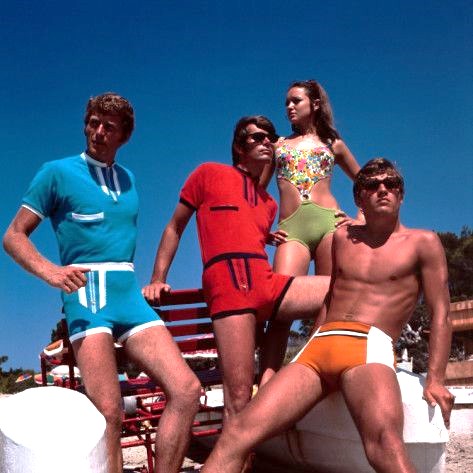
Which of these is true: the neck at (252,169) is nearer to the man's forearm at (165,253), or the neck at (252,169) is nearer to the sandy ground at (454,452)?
the man's forearm at (165,253)

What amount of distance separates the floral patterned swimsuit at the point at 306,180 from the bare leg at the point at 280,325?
0.09 meters

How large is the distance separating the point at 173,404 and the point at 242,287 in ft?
2.76

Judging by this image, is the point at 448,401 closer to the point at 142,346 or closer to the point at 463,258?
the point at 142,346

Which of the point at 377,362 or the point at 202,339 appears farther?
the point at 202,339

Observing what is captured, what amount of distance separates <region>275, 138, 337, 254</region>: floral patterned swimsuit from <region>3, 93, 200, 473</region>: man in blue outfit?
1286 mm

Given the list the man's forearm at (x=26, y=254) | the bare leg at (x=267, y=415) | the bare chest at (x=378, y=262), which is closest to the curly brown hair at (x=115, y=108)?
the man's forearm at (x=26, y=254)

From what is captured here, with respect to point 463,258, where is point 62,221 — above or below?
below

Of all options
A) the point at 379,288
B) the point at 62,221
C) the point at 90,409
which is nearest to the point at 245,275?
the point at 379,288

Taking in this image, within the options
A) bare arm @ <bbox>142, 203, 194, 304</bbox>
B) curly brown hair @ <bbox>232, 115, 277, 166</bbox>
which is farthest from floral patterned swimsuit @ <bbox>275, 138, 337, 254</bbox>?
bare arm @ <bbox>142, 203, 194, 304</bbox>

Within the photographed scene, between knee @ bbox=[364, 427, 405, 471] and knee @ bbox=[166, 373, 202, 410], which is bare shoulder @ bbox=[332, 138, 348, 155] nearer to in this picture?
knee @ bbox=[166, 373, 202, 410]

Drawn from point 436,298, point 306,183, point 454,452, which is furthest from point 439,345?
point 454,452

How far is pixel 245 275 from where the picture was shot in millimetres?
4125

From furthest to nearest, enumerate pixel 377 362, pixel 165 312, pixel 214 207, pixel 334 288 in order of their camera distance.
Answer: pixel 165 312
pixel 214 207
pixel 334 288
pixel 377 362

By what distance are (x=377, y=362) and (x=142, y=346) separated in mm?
1230
